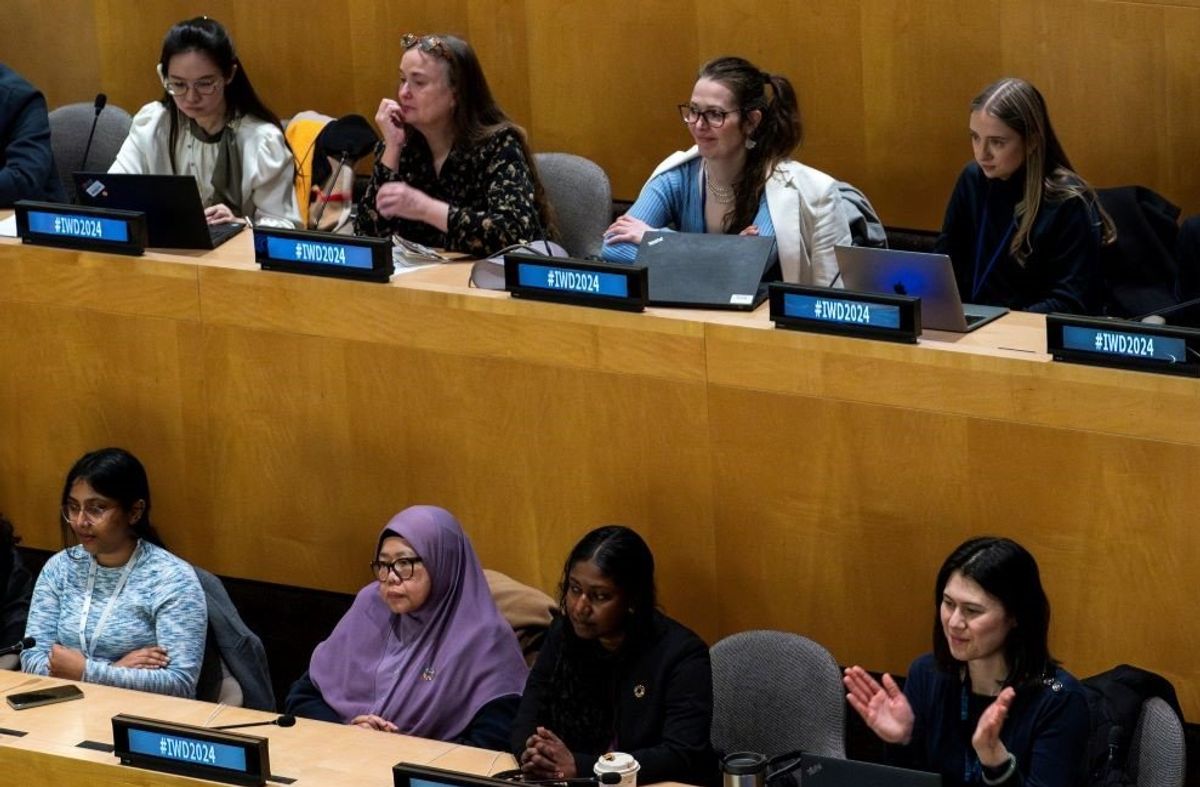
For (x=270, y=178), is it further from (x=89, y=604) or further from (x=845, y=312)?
(x=845, y=312)

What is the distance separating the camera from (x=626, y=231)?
468 centimetres

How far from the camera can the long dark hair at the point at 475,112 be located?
4.89 meters

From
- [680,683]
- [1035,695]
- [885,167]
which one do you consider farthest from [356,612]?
[885,167]

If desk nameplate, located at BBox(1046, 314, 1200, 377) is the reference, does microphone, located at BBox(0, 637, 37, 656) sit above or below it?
below

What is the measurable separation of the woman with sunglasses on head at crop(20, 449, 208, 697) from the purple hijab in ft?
1.02

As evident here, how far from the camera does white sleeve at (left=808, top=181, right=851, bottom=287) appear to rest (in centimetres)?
471

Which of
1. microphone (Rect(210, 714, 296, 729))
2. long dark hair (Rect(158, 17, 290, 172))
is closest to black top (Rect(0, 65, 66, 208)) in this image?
long dark hair (Rect(158, 17, 290, 172))

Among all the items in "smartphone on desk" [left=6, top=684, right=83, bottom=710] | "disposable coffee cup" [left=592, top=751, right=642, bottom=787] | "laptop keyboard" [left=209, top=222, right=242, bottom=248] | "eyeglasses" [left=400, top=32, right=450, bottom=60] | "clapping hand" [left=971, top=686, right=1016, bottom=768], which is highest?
"eyeglasses" [left=400, top=32, right=450, bottom=60]

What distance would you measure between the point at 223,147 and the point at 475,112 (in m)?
0.80

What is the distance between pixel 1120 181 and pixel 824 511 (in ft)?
4.56

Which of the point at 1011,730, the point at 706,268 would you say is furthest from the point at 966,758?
the point at 706,268

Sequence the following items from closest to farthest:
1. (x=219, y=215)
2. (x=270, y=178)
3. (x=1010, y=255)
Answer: (x=1010, y=255)
(x=219, y=215)
(x=270, y=178)

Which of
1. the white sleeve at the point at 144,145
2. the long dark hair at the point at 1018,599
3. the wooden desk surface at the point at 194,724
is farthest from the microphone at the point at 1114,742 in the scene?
the white sleeve at the point at 144,145

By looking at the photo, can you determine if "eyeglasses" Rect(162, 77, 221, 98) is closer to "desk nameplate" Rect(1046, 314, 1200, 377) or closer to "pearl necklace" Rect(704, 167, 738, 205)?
"pearl necklace" Rect(704, 167, 738, 205)
